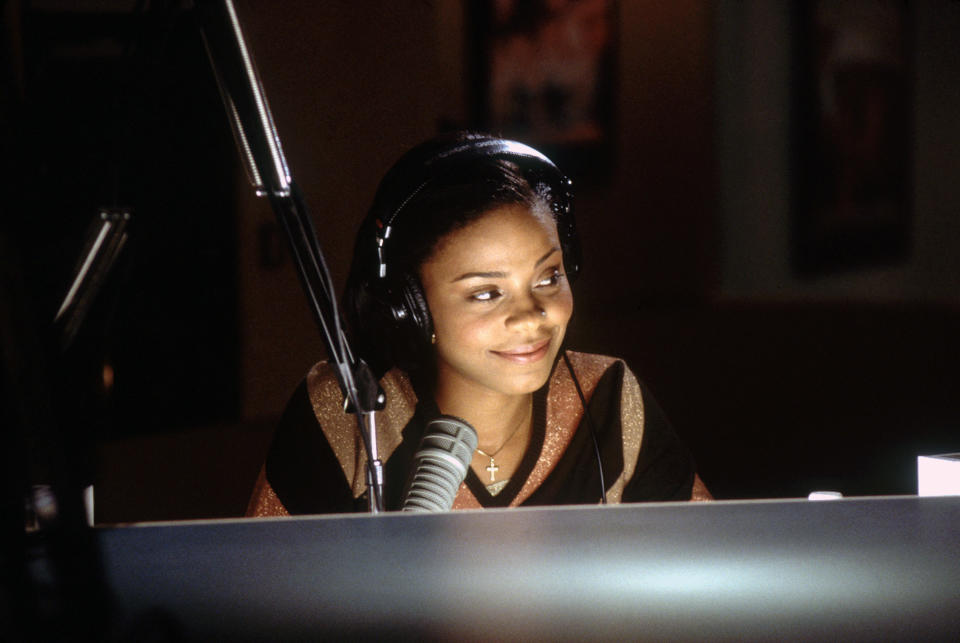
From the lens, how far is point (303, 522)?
0.37 m

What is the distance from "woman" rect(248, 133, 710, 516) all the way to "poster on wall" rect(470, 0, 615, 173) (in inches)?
19.8

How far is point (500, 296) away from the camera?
3.82ft

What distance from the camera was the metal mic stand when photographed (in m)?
0.46

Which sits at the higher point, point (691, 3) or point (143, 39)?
point (691, 3)

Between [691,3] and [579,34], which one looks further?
[691,3]

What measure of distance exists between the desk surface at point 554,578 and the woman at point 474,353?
2.48 feet

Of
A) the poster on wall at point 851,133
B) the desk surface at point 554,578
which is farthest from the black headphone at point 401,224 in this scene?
the poster on wall at point 851,133

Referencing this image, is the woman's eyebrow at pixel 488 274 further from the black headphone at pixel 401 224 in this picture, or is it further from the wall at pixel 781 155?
the wall at pixel 781 155

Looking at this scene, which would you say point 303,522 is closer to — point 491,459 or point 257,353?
point 491,459

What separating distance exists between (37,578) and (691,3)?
202cm

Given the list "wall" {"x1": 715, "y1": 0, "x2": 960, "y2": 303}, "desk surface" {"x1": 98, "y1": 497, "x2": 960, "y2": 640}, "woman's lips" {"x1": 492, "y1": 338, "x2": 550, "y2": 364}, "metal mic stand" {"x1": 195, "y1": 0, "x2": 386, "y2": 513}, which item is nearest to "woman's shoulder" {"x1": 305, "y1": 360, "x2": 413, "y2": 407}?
"woman's lips" {"x1": 492, "y1": 338, "x2": 550, "y2": 364}

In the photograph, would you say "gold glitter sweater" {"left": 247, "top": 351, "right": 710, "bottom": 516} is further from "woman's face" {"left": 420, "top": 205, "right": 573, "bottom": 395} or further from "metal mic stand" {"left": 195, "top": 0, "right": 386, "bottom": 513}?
"metal mic stand" {"left": 195, "top": 0, "right": 386, "bottom": 513}

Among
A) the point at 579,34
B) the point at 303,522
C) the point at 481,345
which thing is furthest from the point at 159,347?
the point at 303,522

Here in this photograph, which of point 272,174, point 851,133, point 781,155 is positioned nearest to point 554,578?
point 272,174
